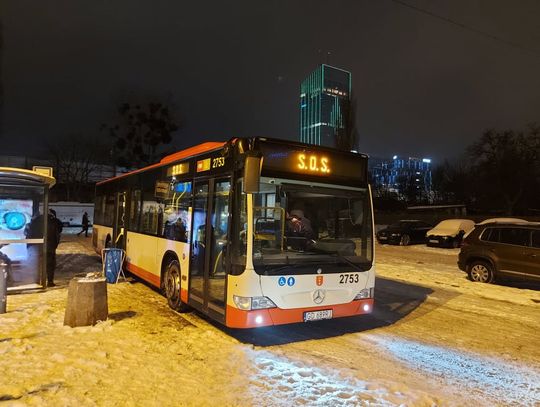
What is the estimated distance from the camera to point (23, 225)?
11883mm

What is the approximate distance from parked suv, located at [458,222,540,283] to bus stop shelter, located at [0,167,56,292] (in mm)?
11391

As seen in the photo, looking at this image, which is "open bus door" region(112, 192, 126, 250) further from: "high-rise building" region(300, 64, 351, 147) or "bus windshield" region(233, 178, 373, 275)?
"high-rise building" region(300, 64, 351, 147)

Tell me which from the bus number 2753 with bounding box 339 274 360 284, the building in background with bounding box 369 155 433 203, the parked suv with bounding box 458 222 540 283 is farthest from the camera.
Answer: the building in background with bounding box 369 155 433 203

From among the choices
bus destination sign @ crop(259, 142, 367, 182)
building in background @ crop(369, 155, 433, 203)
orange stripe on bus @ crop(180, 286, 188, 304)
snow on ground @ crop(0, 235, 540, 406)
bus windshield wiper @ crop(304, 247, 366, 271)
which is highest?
building in background @ crop(369, 155, 433, 203)

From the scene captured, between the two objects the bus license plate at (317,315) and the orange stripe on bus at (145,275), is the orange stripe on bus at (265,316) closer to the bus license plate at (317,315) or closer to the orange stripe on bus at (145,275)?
the bus license plate at (317,315)

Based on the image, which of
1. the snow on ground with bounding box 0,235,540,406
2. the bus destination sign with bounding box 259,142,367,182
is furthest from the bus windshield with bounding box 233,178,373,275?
the snow on ground with bounding box 0,235,540,406

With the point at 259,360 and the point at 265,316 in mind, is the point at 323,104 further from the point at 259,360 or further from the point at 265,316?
the point at 259,360

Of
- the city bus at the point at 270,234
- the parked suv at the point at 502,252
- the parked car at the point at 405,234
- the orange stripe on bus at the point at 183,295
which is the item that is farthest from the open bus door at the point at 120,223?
the parked car at the point at 405,234

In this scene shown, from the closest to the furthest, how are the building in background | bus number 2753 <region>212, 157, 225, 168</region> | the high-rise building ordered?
bus number 2753 <region>212, 157, 225, 168</region>, the high-rise building, the building in background

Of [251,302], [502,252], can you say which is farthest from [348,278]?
[502,252]

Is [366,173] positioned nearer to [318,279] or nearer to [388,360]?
[318,279]

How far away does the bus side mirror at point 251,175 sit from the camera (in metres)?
5.59

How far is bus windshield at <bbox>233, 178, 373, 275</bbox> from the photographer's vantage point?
606cm

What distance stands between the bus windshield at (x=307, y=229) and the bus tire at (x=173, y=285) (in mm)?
2610
